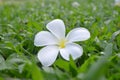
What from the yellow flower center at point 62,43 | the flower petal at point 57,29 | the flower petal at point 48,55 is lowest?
the flower petal at point 48,55

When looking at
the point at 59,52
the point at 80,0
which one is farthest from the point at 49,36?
the point at 80,0

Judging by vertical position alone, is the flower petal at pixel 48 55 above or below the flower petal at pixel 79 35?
below

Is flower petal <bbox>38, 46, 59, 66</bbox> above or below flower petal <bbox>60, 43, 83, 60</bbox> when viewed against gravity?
below

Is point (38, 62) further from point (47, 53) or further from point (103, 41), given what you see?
point (103, 41)

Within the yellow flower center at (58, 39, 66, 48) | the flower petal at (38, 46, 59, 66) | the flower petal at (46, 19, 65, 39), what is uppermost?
the flower petal at (46, 19, 65, 39)

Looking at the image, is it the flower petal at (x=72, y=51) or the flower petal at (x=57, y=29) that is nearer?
the flower petal at (x=72, y=51)
